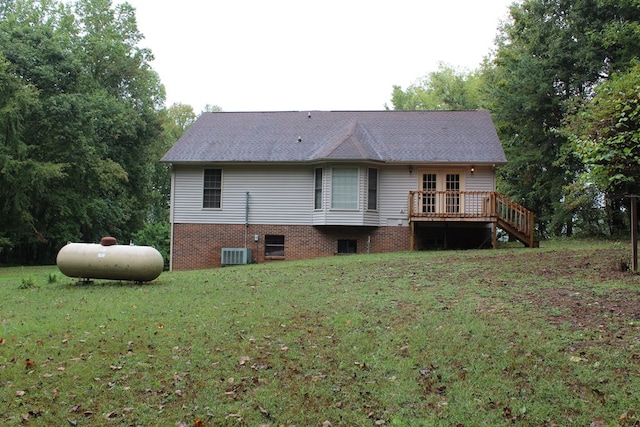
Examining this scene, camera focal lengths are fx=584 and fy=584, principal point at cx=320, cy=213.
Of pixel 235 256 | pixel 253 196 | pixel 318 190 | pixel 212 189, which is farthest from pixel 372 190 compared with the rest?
pixel 212 189

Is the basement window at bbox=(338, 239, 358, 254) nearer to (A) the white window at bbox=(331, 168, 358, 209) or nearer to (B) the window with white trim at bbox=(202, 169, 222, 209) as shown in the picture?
(A) the white window at bbox=(331, 168, 358, 209)

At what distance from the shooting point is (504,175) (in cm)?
3247

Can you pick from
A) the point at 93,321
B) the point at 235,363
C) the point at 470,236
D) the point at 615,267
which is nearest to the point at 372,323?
the point at 235,363

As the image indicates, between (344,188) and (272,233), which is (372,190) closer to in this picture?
(344,188)

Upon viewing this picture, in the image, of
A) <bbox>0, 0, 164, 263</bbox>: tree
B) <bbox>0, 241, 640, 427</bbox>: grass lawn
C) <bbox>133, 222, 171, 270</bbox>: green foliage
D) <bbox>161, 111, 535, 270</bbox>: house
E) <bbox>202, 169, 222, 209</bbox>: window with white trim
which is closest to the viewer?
<bbox>0, 241, 640, 427</bbox>: grass lawn

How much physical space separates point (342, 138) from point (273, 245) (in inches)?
190

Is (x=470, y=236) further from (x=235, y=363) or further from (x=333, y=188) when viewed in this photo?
(x=235, y=363)

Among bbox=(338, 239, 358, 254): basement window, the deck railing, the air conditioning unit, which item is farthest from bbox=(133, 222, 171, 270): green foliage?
the deck railing

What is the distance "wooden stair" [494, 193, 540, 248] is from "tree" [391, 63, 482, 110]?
1041 inches

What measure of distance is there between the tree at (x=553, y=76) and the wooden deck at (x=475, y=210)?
3887 millimetres

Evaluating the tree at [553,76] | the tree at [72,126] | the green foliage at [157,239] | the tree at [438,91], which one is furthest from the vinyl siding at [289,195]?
the tree at [438,91]

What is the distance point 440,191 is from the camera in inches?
792

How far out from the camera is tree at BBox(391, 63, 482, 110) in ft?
156

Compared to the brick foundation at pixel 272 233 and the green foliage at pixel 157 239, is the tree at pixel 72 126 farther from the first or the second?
the brick foundation at pixel 272 233
